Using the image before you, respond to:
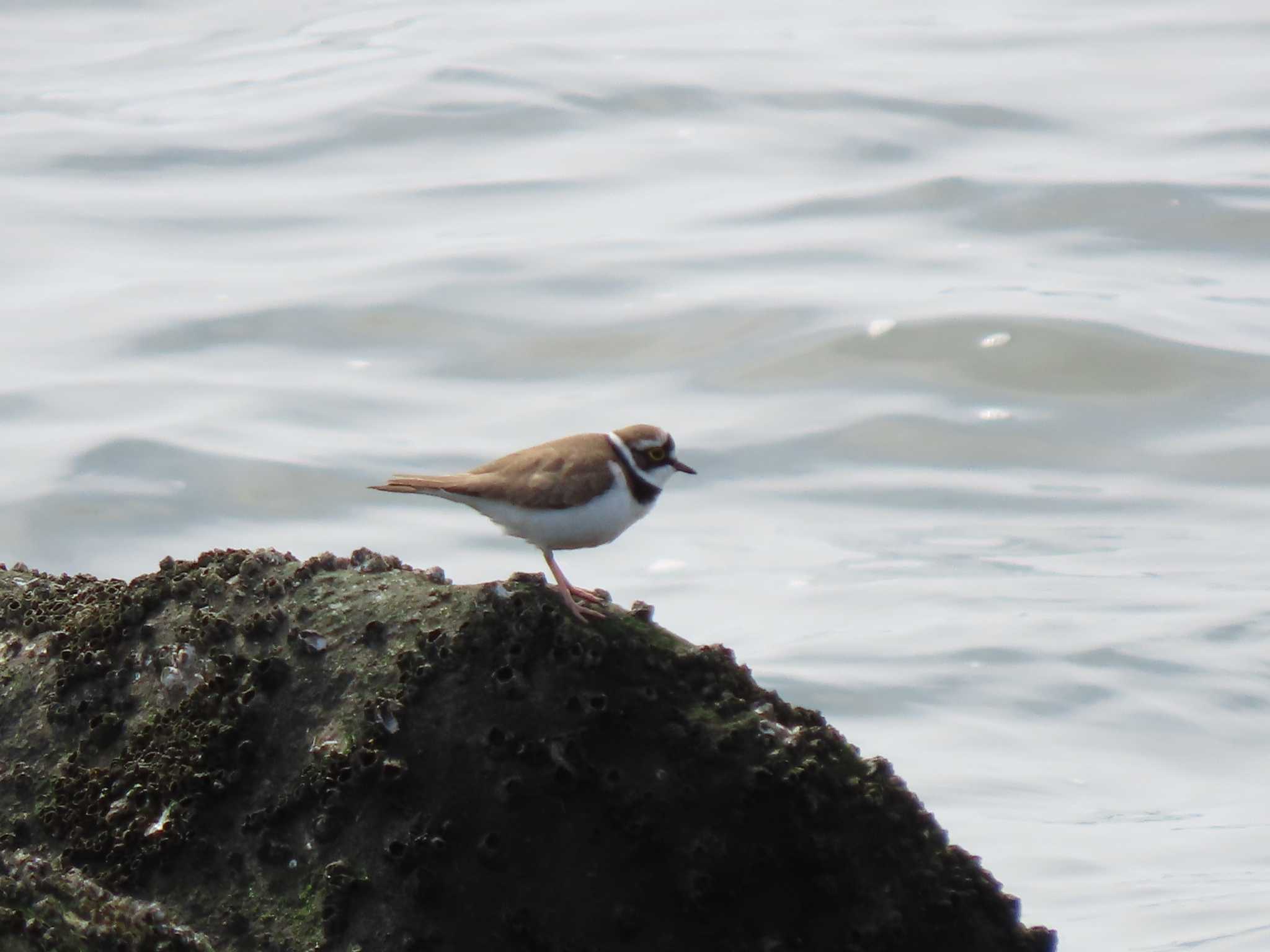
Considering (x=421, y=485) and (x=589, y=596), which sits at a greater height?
(x=421, y=485)

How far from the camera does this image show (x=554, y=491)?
6.49 meters

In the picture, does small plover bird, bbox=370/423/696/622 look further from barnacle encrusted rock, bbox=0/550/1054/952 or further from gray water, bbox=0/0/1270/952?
gray water, bbox=0/0/1270/952

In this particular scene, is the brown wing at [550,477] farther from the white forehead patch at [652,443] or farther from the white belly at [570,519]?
the white forehead patch at [652,443]

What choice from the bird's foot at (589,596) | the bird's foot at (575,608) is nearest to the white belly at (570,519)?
the bird's foot at (589,596)

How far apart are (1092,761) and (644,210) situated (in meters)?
12.8

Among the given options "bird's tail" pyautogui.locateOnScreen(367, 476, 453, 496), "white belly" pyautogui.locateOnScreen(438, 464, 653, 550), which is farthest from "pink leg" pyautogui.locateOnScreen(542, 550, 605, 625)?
"bird's tail" pyautogui.locateOnScreen(367, 476, 453, 496)

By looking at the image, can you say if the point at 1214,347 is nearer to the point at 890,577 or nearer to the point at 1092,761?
the point at 890,577

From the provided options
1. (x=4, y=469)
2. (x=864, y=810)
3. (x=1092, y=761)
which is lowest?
(x=1092, y=761)

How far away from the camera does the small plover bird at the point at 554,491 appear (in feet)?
21.3

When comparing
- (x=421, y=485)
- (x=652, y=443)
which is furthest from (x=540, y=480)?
(x=652, y=443)

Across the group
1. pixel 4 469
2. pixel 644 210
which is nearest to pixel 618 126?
pixel 644 210

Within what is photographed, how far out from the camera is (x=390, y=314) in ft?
69.8

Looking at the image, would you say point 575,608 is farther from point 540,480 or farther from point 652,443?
point 652,443

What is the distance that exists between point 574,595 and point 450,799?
3.37 ft
